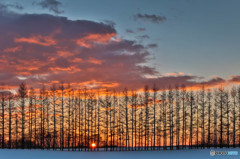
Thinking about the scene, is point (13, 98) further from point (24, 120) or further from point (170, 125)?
point (170, 125)

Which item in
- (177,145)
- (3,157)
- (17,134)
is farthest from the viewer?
(17,134)

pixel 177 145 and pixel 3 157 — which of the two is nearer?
pixel 3 157

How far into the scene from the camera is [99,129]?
6438 cm

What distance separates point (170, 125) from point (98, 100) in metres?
17.3

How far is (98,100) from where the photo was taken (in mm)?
66000

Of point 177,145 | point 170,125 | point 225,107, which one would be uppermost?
point 225,107

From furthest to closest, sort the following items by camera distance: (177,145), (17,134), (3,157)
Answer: (17,134), (177,145), (3,157)

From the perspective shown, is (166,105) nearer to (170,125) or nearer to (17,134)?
(170,125)

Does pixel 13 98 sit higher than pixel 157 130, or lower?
higher

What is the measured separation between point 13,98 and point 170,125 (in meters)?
35.9

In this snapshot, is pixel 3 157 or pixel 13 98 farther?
pixel 13 98

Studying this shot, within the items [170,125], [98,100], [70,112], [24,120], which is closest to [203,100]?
[170,125]

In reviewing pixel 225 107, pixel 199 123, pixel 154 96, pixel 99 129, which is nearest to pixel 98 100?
pixel 99 129

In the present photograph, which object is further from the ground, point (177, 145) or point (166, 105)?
point (166, 105)
